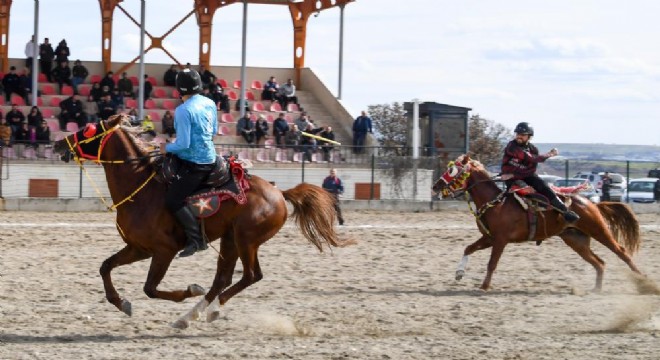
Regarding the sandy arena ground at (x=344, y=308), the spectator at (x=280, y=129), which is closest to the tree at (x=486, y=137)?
the spectator at (x=280, y=129)

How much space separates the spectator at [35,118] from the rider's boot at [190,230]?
1761cm

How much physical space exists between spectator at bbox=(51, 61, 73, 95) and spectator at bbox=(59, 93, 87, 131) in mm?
2162

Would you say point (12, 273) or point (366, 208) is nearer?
point (12, 273)

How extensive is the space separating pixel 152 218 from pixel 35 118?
17897 mm

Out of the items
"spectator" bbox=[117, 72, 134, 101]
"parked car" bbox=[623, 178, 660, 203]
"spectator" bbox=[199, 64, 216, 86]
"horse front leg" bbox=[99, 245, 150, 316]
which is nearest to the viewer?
"horse front leg" bbox=[99, 245, 150, 316]

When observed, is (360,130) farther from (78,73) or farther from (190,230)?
(190,230)

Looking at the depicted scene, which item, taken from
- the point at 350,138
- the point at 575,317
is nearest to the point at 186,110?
the point at 575,317

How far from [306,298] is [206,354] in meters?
3.61

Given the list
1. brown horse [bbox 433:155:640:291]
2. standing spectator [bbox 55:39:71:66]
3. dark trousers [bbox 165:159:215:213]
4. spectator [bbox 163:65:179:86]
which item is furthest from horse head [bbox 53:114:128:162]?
spectator [bbox 163:65:179:86]

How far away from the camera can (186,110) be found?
10.3 m

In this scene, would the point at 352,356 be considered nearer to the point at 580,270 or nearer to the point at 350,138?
the point at 580,270

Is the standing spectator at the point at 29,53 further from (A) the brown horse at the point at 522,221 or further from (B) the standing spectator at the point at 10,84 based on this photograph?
(A) the brown horse at the point at 522,221

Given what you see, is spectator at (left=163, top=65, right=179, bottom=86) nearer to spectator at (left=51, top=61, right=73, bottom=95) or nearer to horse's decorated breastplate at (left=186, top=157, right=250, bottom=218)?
spectator at (left=51, top=61, right=73, bottom=95)

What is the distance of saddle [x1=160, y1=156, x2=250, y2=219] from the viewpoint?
410 inches
